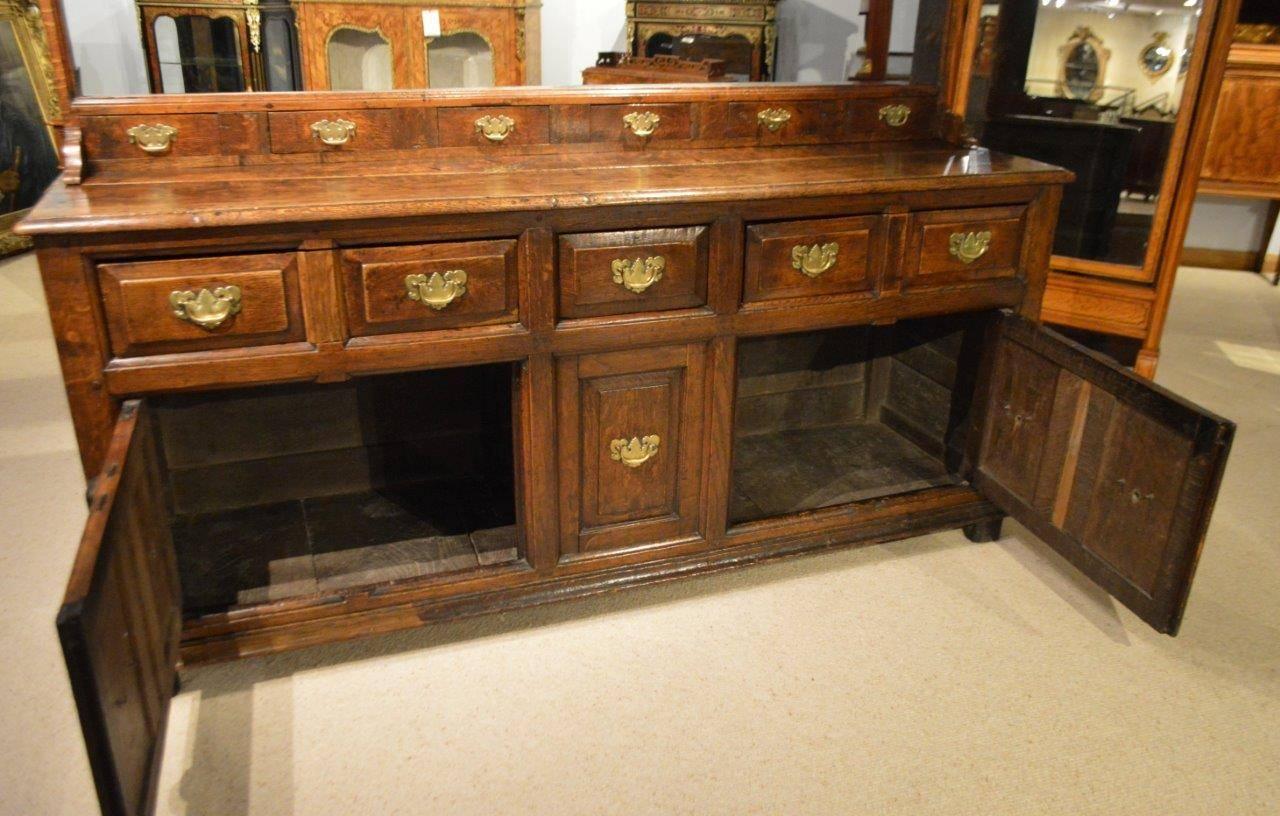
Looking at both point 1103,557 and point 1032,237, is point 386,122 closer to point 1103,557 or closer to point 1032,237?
point 1032,237

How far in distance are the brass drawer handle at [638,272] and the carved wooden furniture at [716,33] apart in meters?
0.66

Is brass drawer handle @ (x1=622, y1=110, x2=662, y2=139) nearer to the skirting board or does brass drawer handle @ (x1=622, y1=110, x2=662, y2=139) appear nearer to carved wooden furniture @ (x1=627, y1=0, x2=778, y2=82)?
carved wooden furniture @ (x1=627, y1=0, x2=778, y2=82)

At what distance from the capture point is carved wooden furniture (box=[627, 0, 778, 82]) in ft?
7.34

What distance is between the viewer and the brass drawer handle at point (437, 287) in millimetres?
1632

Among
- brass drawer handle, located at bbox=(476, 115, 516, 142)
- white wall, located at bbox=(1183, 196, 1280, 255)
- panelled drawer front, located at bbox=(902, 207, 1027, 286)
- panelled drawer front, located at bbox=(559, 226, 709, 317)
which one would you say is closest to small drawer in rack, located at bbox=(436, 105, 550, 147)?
brass drawer handle, located at bbox=(476, 115, 516, 142)

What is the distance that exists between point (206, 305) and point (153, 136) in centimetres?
42

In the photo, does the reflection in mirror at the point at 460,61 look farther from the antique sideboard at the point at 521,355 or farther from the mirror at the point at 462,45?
the antique sideboard at the point at 521,355

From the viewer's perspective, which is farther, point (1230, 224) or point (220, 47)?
point (1230, 224)

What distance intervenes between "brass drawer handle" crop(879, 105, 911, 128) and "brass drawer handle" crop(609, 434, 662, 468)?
3.00 feet

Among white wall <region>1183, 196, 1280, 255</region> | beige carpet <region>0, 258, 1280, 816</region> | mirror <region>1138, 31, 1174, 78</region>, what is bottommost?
beige carpet <region>0, 258, 1280, 816</region>

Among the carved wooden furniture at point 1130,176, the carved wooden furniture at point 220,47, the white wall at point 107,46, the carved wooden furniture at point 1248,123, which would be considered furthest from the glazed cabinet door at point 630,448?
the carved wooden furniture at point 1248,123

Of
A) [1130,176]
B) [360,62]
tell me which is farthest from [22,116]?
[1130,176]

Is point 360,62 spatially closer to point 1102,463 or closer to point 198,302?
point 198,302

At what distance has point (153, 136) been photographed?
1760 mm
